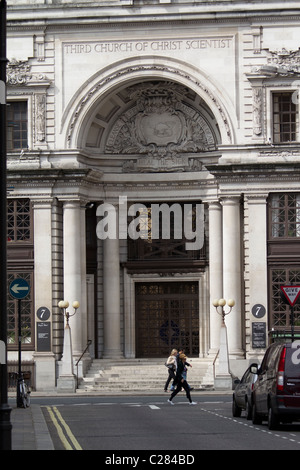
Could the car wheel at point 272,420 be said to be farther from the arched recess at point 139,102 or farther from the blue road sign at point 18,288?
the arched recess at point 139,102

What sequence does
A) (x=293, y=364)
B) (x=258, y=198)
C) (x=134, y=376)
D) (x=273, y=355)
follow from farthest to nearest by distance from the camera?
(x=134, y=376)
(x=258, y=198)
(x=273, y=355)
(x=293, y=364)

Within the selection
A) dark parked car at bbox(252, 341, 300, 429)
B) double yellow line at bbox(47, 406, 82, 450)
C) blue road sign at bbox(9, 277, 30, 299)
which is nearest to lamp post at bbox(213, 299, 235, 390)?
double yellow line at bbox(47, 406, 82, 450)

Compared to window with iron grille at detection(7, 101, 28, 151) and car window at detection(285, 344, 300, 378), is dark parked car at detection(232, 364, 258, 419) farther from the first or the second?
window with iron grille at detection(7, 101, 28, 151)

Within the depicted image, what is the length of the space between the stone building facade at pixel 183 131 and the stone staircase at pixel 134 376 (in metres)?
0.80

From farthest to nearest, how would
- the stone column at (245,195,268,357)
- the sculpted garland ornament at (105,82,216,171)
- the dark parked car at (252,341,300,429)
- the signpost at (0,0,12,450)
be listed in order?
1. the sculpted garland ornament at (105,82,216,171)
2. the stone column at (245,195,268,357)
3. the dark parked car at (252,341,300,429)
4. the signpost at (0,0,12,450)

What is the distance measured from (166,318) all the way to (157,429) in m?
27.5

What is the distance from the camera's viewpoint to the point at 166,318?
55.5 meters

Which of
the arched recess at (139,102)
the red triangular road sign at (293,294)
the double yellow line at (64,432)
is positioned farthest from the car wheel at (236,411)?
the arched recess at (139,102)

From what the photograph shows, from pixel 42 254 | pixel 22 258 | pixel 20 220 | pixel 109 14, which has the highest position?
pixel 109 14

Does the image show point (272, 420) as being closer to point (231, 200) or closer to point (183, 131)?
point (231, 200)

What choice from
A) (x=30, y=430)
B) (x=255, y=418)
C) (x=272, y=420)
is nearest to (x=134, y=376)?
(x=255, y=418)

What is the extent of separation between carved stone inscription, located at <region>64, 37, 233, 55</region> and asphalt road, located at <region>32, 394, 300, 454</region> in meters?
16.9

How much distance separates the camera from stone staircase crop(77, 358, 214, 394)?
51.2 metres

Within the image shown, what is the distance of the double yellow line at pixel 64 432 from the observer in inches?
932
